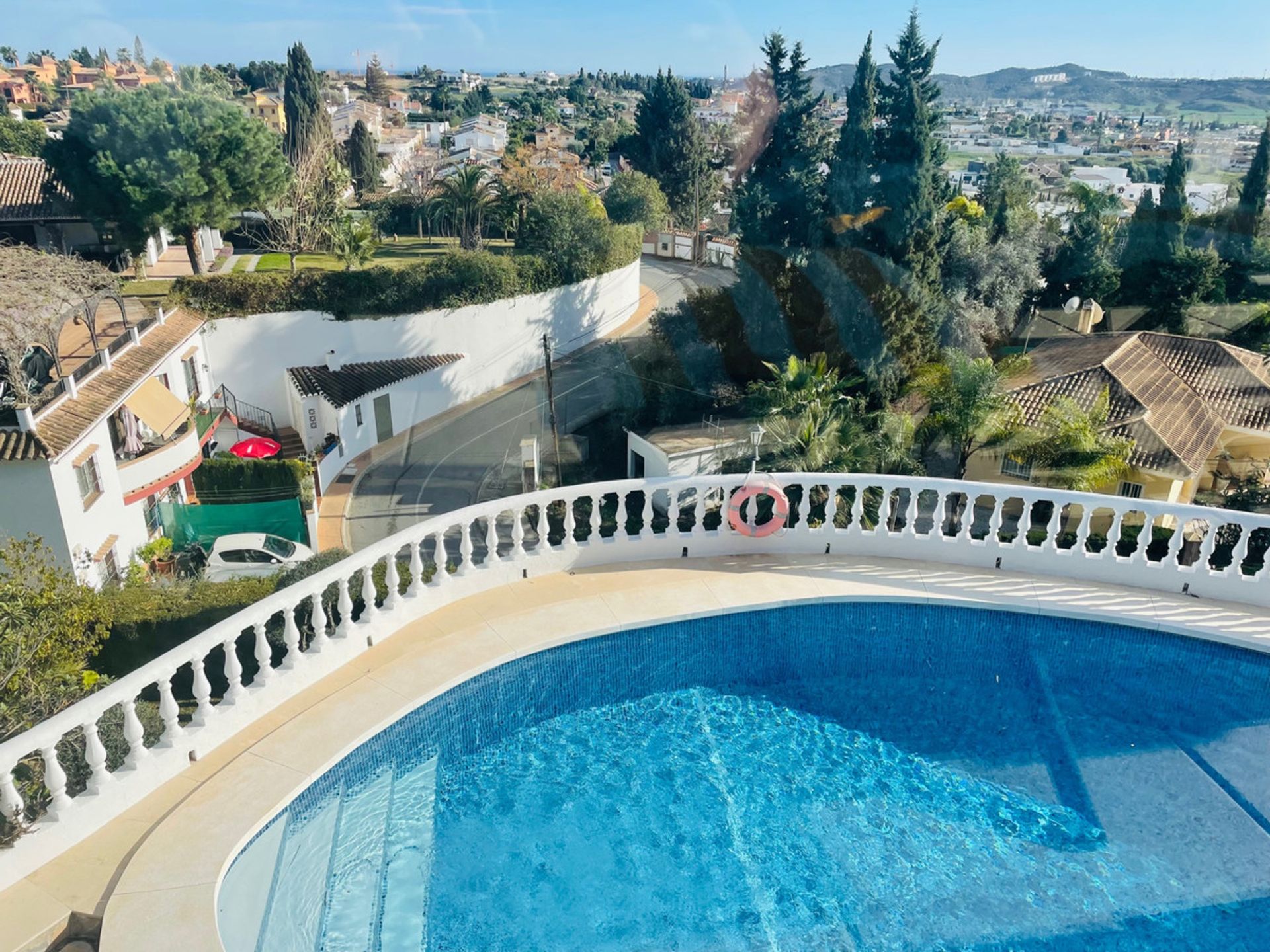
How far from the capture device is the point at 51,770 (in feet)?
26.2

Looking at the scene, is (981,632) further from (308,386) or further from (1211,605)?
(308,386)

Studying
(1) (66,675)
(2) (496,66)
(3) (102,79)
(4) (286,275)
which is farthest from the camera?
(3) (102,79)

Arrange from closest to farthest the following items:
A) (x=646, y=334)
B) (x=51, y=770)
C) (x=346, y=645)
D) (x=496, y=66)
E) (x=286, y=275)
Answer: (x=51, y=770) → (x=346, y=645) → (x=496, y=66) → (x=286, y=275) → (x=646, y=334)

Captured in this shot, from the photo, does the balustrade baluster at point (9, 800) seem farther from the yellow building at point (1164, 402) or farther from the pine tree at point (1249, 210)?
the pine tree at point (1249, 210)

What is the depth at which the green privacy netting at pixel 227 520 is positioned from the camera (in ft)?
84.6

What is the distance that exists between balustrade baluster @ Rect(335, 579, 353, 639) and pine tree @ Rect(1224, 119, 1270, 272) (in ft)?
163

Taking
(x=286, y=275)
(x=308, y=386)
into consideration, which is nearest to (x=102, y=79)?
(x=286, y=275)

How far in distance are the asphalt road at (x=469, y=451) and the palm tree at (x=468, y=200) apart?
1098 centimetres

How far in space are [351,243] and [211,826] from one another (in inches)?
1431

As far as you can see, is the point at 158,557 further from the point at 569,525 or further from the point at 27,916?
the point at 27,916

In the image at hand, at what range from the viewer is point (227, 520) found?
2622 centimetres

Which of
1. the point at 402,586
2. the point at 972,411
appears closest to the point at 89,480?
the point at 402,586

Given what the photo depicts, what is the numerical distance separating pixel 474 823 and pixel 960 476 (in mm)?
15611

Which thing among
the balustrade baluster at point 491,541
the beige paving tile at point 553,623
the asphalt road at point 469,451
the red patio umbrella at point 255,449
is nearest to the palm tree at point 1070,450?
the beige paving tile at point 553,623
